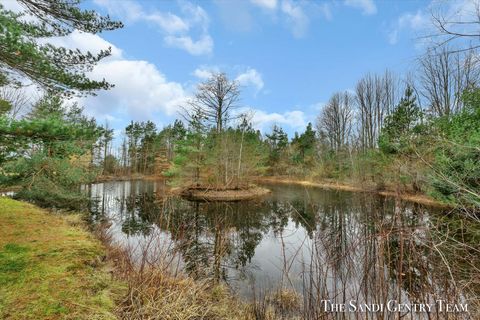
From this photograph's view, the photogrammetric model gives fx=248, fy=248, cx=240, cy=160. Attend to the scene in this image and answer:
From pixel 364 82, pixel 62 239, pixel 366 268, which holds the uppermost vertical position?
pixel 364 82

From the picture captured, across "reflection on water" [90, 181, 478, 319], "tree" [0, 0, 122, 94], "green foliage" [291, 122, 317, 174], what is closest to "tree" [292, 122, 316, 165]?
"green foliage" [291, 122, 317, 174]

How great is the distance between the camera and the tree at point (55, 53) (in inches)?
178

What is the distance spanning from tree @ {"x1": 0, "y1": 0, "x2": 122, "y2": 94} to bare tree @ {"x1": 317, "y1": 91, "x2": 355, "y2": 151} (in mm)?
32121

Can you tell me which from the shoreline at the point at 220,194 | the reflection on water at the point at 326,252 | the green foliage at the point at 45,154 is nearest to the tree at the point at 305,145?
the shoreline at the point at 220,194

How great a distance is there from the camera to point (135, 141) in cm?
4441

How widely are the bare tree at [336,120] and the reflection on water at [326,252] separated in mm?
23818

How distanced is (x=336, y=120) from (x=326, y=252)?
3533cm

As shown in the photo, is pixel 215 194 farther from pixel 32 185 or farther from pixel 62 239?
pixel 62 239

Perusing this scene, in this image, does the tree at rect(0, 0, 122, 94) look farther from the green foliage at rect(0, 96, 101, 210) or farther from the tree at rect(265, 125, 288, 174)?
the tree at rect(265, 125, 288, 174)

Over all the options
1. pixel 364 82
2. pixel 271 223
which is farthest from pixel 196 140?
pixel 364 82

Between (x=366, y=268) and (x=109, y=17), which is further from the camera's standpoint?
(x=109, y=17)

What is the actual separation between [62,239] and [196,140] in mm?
15491

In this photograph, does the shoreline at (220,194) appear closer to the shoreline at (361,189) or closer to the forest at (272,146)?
the forest at (272,146)

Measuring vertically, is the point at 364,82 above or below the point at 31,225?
above
